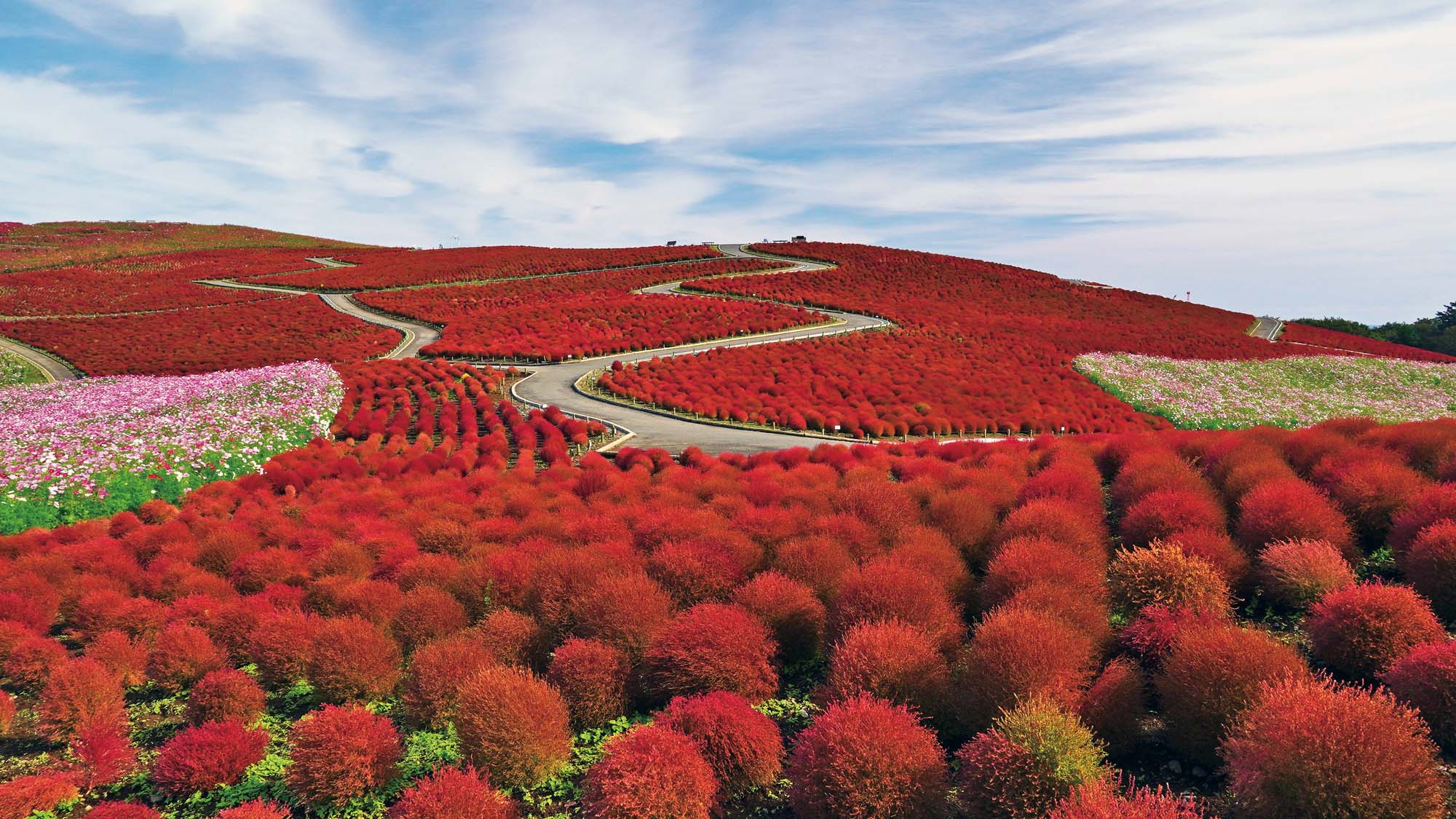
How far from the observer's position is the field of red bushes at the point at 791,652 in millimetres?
4527

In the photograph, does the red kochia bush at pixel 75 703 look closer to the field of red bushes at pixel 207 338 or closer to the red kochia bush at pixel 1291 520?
the red kochia bush at pixel 1291 520

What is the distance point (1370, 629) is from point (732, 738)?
5245mm

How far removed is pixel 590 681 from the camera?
604cm

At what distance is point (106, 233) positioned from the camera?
10625cm

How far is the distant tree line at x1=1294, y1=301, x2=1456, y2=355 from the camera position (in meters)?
63.1

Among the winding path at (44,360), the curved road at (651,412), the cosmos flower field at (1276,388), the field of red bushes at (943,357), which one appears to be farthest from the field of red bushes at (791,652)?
the winding path at (44,360)

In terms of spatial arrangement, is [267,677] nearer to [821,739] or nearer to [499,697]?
[499,697]

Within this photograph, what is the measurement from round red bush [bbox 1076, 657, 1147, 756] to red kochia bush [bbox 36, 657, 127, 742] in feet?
27.2

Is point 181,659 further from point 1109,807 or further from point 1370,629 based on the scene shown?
point 1370,629

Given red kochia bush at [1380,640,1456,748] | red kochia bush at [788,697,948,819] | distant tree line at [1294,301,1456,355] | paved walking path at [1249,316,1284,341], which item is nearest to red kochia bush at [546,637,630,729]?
red kochia bush at [788,697,948,819]

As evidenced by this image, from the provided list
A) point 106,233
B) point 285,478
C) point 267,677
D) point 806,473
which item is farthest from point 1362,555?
point 106,233

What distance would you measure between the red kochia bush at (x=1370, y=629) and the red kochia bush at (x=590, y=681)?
6020 millimetres

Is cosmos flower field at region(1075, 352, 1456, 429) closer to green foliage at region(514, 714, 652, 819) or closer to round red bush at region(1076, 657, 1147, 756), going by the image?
round red bush at region(1076, 657, 1147, 756)

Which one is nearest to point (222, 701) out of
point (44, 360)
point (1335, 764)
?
point (1335, 764)
